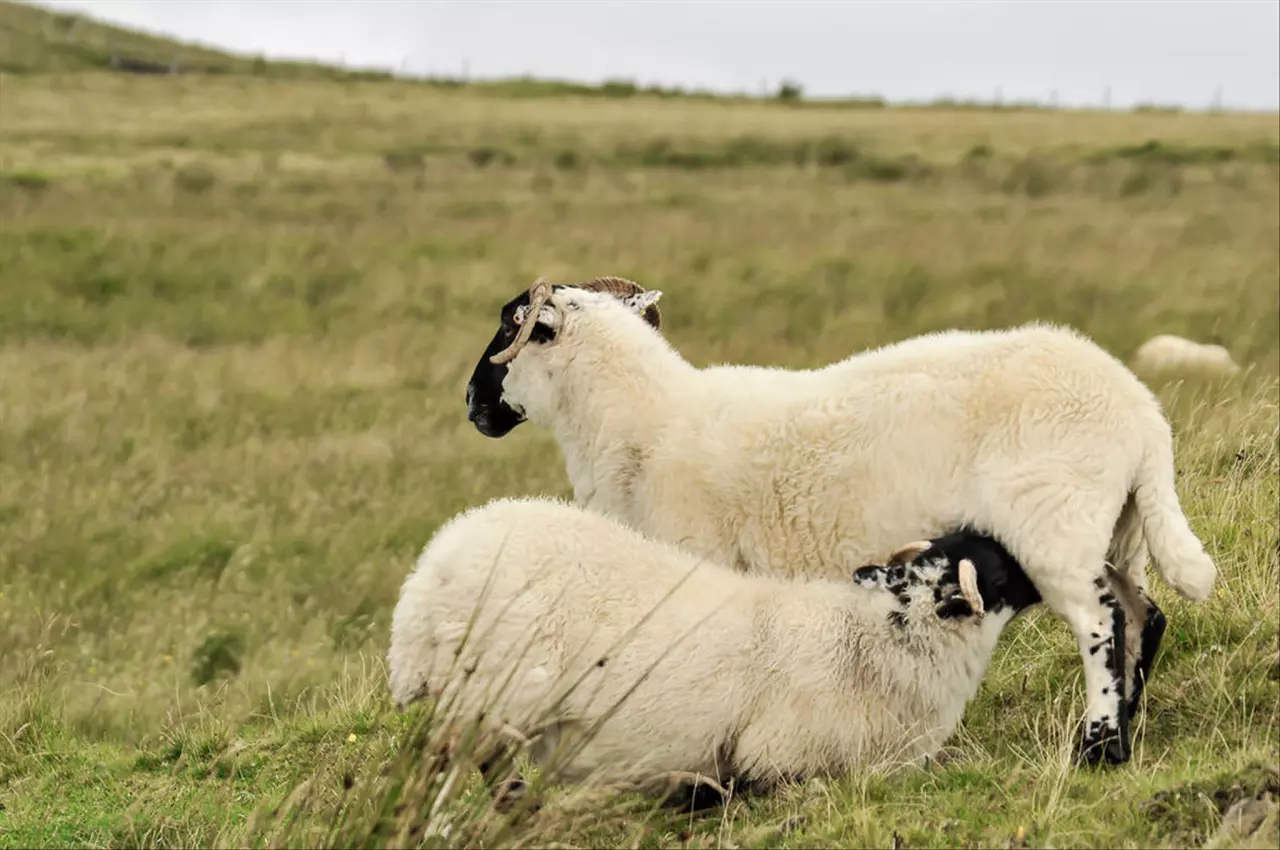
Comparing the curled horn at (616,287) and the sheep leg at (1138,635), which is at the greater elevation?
the curled horn at (616,287)

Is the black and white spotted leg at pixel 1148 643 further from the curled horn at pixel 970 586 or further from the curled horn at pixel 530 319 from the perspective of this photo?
the curled horn at pixel 530 319

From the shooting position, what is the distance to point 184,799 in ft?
20.7

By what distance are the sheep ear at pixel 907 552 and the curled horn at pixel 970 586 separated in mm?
219

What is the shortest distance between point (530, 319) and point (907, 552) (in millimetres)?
2307

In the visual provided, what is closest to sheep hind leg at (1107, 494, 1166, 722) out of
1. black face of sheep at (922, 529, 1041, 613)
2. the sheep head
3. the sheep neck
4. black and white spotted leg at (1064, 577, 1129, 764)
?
black and white spotted leg at (1064, 577, 1129, 764)

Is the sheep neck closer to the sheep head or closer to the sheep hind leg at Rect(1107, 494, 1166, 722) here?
the sheep head

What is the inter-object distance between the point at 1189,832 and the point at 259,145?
123 ft

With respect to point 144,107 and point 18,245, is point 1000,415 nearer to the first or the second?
point 18,245

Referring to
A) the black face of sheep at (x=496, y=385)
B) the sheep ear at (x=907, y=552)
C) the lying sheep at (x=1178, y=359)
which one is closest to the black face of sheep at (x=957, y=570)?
the sheep ear at (x=907, y=552)

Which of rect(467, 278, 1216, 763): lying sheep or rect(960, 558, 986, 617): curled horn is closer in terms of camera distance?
rect(960, 558, 986, 617): curled horn

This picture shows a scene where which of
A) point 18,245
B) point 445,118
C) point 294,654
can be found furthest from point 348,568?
point 445,118

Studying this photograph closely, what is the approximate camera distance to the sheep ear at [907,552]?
567cm

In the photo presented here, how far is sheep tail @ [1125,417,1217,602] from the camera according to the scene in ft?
18.3

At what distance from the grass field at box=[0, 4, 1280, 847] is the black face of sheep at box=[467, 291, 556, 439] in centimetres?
147
